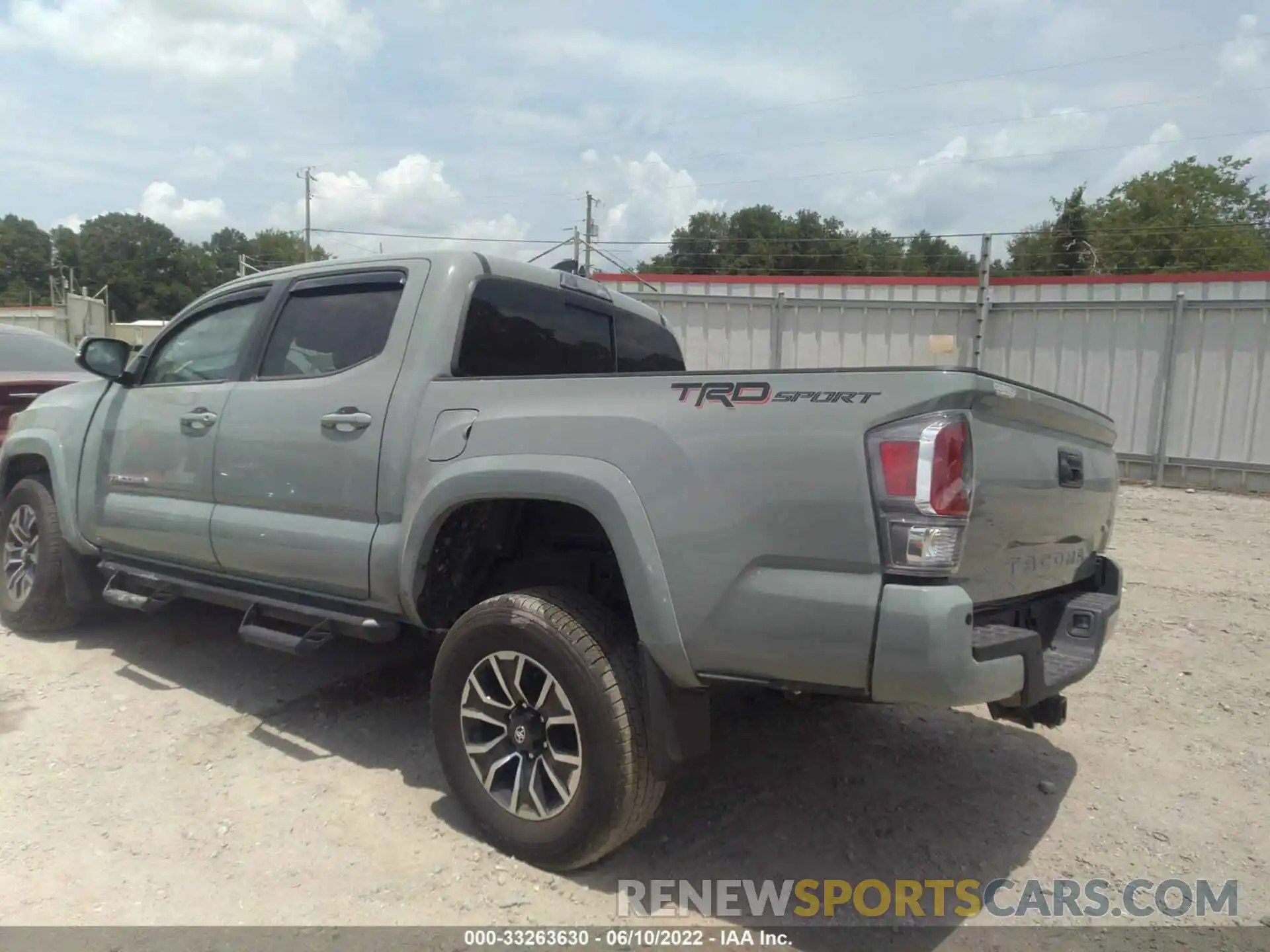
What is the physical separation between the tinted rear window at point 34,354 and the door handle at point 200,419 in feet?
14.2

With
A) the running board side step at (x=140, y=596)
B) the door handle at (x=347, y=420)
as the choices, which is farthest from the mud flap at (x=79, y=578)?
the door handle at (x=347, y=420)

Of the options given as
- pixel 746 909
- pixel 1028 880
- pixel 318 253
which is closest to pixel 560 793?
pixel 746 909

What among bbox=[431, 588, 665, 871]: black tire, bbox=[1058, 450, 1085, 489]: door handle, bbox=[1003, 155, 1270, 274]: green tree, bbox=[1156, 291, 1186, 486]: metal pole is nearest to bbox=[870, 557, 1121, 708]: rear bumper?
bbox=[1058, 450, 1085, 489]: door handle

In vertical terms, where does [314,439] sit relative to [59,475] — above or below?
above

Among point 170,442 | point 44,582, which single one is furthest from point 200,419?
point 44,582

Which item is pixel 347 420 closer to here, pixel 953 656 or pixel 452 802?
pixel 452 802

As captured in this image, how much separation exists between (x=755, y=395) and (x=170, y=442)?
3097 mm

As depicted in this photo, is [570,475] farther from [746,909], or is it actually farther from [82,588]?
[82,588]

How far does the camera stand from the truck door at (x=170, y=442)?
409 centimetres

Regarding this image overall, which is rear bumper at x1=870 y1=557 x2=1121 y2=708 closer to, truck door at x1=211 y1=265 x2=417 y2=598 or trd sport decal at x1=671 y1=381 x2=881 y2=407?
trd sport decal at x1=671 y1=381 x2=881 y2=407

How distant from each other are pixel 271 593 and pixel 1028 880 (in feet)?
9.97

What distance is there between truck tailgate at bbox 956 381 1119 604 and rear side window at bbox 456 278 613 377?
1724mm

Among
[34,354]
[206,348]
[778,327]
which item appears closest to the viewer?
[206,348]

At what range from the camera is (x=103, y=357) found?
4.60 meters
